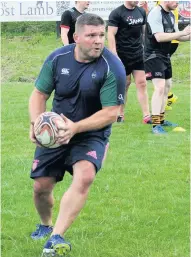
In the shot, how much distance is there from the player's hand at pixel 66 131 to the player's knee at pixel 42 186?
0.52 meters

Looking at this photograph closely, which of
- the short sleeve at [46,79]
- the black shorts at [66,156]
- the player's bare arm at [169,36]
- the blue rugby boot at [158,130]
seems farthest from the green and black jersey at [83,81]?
the blue rugby boot at [158,130]

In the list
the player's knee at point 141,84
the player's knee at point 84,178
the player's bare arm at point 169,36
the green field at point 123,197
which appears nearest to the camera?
the player's knee at point 84,178

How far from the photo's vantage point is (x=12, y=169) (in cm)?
889

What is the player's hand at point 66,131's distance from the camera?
5.78m

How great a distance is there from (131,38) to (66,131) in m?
6.69

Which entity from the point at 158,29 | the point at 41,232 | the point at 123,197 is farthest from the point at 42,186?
the point at 158,29

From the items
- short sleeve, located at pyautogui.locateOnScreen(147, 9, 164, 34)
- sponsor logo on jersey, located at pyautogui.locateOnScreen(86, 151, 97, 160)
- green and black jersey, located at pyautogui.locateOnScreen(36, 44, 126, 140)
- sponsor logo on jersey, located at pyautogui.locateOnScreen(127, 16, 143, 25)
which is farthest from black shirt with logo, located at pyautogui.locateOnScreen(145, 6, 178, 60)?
sponsor logo on jersey, located at pyautogui.locateOnScreen(86, 151, 97, 160)

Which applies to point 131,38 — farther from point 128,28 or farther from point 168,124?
point 168,124

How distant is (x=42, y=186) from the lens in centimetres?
623

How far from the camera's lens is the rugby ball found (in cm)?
579

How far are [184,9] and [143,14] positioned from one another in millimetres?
14912

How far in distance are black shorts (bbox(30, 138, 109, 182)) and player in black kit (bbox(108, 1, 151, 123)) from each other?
6035 mm

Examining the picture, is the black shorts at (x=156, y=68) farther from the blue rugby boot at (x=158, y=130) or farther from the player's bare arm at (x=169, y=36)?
the blue rugby boot at (x=158, y=130)

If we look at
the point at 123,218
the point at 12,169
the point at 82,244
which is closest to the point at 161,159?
the point at 12,169
